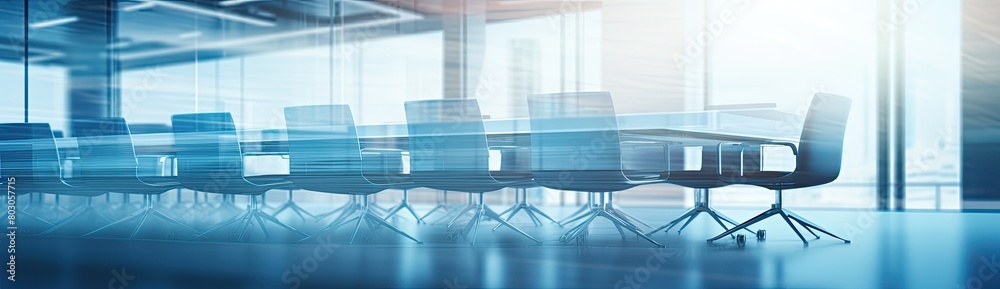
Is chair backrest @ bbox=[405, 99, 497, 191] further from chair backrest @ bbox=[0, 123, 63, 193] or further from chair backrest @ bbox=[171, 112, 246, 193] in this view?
chair backrest @ bbox=[0, 123, 63, 193]

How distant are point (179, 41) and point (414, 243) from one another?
14.2 feet

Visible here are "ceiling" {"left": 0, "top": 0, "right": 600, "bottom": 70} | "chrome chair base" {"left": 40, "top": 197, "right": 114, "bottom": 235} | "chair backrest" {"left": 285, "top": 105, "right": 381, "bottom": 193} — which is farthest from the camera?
"ceiling" {"left": 0, "top": 0, "right": 600, "bottom": 70}

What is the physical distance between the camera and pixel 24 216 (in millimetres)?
3338

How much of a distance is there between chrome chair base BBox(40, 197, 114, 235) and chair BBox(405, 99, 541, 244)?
1.98 metres

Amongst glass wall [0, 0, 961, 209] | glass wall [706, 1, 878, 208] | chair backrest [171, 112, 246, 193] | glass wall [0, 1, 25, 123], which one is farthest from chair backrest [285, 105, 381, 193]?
glass wall [706, 1, 878, 208]

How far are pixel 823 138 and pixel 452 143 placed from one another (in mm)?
1400

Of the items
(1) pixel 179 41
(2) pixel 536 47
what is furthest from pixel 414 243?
(1) pixel 179 41

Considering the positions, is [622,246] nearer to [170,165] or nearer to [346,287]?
[346,287]

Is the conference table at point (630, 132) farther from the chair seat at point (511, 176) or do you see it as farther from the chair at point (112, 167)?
the chair seat at point (511, 176)

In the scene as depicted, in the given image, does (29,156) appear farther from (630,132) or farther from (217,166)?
(630,132)

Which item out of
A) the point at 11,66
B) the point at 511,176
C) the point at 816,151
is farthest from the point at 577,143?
the point at 11,66

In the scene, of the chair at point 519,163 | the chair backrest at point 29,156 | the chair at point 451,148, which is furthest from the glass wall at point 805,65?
the chair backrest at point 29,156

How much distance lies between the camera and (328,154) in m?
2.94

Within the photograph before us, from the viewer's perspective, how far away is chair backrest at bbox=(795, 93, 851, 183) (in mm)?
2777
